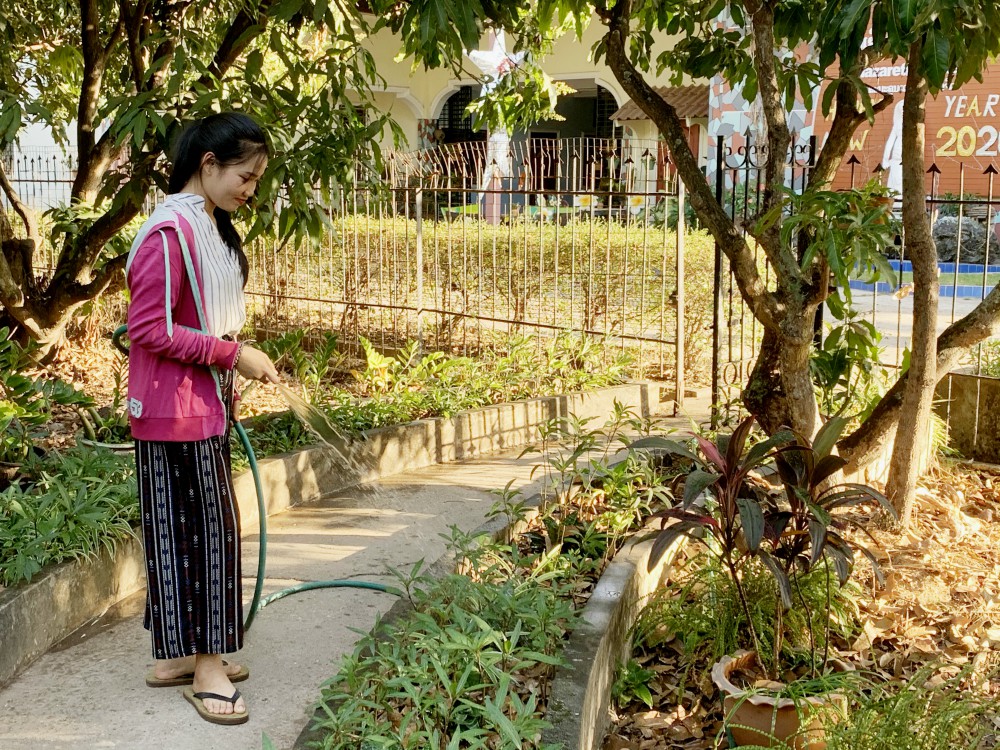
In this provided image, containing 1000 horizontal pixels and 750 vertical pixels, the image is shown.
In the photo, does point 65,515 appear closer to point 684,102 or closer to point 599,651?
point 599,651

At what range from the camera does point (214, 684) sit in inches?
131

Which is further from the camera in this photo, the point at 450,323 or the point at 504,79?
the point at 450,323

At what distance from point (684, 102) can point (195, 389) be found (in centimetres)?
1979

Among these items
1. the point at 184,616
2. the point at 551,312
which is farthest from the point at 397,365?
the point at 184,616

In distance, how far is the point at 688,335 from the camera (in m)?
8.81

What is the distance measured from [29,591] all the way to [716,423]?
406 centimetres

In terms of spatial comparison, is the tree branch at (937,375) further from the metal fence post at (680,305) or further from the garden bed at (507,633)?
the metal fence post at (680,305)

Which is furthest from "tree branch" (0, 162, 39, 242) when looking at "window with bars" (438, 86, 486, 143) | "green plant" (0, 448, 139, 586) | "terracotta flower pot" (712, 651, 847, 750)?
"window with bars" (438, 86, 486, 143)

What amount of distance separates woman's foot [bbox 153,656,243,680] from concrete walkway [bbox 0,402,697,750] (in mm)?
49

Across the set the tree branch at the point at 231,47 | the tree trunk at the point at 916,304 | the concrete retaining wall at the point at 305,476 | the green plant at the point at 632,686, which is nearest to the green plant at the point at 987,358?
the tree trunk at the point at 916,304

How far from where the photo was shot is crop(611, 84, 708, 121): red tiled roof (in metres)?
21.2

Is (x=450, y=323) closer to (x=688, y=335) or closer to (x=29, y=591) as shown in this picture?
(x=688, y=335)

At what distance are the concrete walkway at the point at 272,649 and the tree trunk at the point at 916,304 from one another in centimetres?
187

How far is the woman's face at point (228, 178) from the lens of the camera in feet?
10.5
